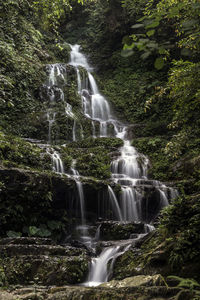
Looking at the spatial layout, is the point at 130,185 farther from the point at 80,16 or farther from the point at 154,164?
the point at 80,16

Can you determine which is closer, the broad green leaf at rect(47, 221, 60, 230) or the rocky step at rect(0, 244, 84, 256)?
the rocky step at rect(0, 244, 84, 256)

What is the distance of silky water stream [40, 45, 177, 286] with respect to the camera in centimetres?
640

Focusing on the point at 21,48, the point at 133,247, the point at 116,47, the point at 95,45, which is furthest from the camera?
the point at 95,45

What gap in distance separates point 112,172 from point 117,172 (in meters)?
0.23

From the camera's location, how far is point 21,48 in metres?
18.3

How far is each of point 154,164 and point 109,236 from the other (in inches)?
223

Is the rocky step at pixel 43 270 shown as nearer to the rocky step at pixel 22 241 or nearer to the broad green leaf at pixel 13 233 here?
the rocky step at pixel 22 241

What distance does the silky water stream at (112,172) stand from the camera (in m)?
6.40

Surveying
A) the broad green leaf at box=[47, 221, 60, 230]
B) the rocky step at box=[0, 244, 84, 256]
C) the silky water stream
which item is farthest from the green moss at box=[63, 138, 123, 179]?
the rocky step at box=[0, 244, 84, 256]

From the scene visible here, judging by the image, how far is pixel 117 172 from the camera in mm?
11797

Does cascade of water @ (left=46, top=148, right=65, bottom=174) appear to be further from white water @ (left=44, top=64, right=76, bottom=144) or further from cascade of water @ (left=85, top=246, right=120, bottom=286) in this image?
cascade of water @ (left=85, top=246, right=120, bottom=286)

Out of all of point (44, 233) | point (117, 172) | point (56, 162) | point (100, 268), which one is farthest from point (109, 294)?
point (117, 172)

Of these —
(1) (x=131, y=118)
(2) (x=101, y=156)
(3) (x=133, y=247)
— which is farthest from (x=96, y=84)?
(3) (x=133, y=247)

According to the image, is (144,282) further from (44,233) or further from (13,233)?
(44,233)
